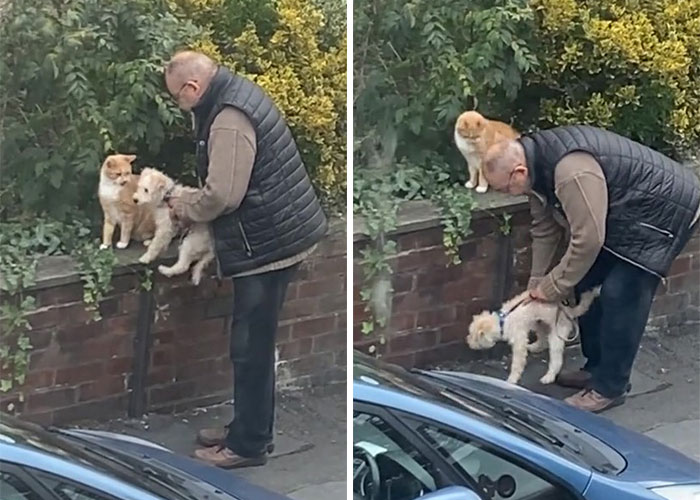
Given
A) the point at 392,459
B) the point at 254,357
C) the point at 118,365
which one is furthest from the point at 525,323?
the point at 118,365

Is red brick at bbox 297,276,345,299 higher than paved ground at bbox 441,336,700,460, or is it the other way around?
red brick at bbox 297,276,345,299

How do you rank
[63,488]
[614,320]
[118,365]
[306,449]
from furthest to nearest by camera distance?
1. [614,320]
2. [306,449]
3. [118,365]
4. [63,488]

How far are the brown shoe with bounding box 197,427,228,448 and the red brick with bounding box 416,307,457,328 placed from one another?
66cm

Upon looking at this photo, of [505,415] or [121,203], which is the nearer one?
[121,203]

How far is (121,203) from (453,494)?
1.25 m

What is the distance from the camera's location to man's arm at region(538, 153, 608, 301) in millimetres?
3312

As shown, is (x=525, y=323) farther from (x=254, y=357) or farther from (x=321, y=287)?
(x=254, y=357)

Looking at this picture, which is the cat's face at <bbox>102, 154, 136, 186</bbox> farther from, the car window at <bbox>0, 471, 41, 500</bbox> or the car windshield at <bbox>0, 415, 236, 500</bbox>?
the car window at <bbox>0, 471, 41, 500</bbox>

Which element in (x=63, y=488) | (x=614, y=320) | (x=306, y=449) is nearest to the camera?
(x=63, y=488)

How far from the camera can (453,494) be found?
3.29 meters

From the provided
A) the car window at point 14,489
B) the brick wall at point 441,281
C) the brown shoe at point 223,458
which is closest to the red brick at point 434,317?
the brick wall at point 441,281

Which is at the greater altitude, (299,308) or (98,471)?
(299,308)

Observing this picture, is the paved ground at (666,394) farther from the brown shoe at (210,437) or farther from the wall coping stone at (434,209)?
the brown shoe at (210,437)

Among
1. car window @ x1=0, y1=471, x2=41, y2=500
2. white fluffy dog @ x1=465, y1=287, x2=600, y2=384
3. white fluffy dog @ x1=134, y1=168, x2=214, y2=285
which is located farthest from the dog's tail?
car window @ x1=0, y1=471, x2=41, y2=500
